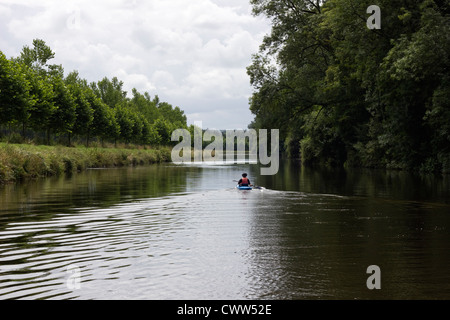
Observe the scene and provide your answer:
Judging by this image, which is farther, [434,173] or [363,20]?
[434,173]

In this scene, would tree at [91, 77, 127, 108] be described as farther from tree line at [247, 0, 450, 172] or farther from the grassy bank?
tree line at [247, 0, 450, 172]

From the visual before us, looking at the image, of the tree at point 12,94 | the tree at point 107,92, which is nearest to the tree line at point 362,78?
the tree at point 12,94

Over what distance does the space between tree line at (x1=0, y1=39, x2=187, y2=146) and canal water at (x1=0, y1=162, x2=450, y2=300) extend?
70.0ft

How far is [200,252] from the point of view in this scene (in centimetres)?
861

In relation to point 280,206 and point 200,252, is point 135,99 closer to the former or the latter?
point 280,206

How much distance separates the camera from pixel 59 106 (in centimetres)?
4675

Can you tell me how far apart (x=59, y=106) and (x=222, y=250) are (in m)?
42.1

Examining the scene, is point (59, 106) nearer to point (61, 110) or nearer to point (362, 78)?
point (61, 110)

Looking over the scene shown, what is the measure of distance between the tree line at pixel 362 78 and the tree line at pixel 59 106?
19003 mm

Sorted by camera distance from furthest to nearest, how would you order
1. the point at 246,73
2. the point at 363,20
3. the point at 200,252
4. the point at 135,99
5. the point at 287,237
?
1. the point at 135,99
2. the point at 246,73
3. the point at 363,20
4. the point at 287,237
5. the point at 200,252
